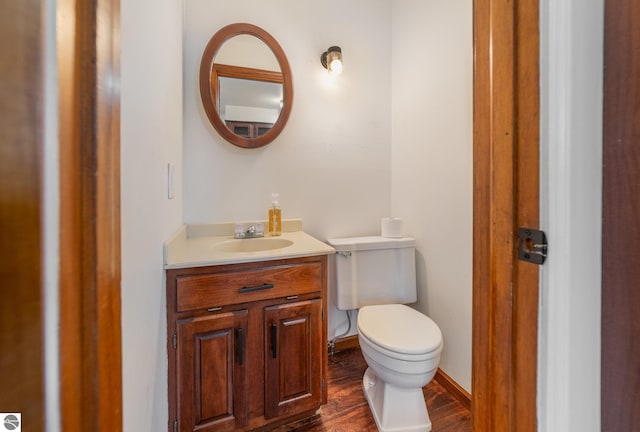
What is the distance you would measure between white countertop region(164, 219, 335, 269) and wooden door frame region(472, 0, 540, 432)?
749 mm

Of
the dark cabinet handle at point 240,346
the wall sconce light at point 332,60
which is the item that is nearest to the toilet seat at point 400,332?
the dark cabinet handle at point 240,346

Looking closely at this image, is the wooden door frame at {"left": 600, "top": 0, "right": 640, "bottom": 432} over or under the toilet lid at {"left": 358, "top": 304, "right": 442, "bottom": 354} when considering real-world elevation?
over

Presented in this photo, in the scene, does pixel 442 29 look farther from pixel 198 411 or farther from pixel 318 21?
pixel 198 411

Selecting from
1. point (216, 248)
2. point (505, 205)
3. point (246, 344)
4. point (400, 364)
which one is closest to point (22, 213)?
point (505, 205)

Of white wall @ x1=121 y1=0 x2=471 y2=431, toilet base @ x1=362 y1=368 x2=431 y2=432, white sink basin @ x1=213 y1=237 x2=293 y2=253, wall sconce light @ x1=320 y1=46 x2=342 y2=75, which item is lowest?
toilet base @ x1=362 y1=368 x2=431 y2=432

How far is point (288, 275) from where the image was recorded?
1.14 metres

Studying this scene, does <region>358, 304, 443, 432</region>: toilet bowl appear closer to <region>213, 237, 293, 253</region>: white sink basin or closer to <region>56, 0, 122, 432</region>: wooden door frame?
<region>213, 237, 293, 253</region>: white sink basin

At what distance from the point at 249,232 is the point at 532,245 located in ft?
4.26

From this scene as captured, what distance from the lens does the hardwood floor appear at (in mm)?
1221

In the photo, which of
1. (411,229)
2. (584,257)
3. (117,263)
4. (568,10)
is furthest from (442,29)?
(117,263)

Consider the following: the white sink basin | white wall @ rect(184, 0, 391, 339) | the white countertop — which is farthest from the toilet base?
the white sink basin

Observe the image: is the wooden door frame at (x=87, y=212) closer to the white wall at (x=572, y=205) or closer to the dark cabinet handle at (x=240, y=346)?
the white wall at (x=572, y=205)

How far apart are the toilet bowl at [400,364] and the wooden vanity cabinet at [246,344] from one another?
25 centimetres

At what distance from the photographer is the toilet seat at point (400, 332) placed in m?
1.09
